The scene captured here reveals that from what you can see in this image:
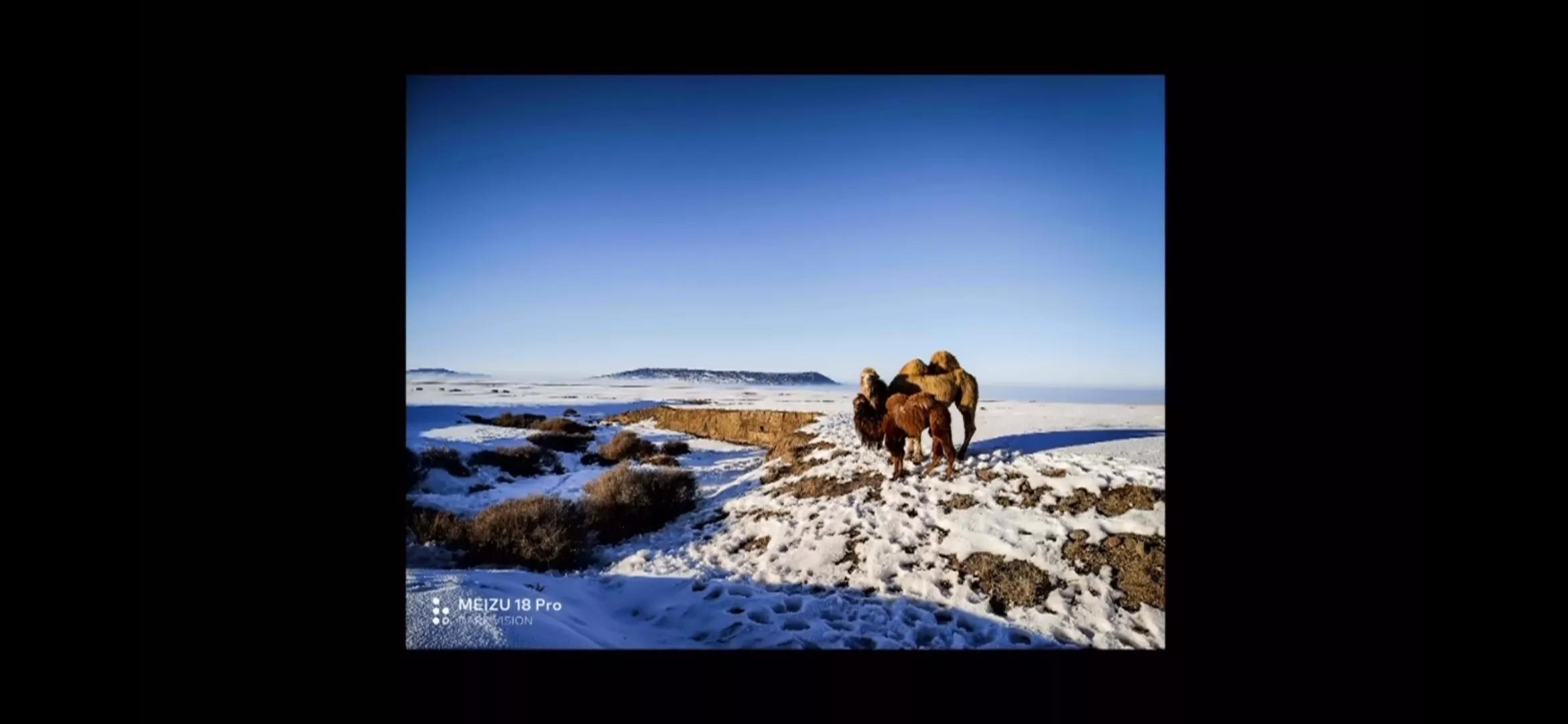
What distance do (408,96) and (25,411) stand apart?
1675mm

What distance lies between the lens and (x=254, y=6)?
1533mm

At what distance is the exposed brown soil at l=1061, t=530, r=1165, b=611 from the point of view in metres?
1.64

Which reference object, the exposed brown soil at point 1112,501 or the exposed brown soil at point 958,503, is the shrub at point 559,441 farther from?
the exposed brown soil at point 1112,501

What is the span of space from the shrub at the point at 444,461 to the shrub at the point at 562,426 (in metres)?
0.31

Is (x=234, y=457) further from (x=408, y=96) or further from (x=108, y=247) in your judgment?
(x=408, y=96)

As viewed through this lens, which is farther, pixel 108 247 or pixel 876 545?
pixel 876 545

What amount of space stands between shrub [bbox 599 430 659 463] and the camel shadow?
Result: 1.54 m

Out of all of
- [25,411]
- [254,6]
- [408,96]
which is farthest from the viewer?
[408,96]

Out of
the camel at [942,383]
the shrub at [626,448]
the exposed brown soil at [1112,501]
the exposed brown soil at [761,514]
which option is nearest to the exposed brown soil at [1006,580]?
the exposed brown soil at [1112,501]

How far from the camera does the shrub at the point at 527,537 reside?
179 cm

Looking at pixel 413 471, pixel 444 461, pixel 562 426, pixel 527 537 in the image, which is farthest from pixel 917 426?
pixel 413 471

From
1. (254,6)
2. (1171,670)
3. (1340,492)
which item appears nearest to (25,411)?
(254,6)

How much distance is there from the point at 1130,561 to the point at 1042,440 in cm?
55

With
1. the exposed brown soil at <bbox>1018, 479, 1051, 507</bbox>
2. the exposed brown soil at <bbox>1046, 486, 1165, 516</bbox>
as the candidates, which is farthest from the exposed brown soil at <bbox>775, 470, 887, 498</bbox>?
the exposed brown soil at <bbox>1046, 486, 1165, 516</bbox>
